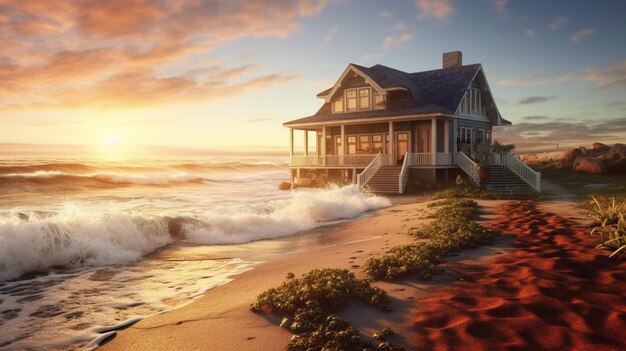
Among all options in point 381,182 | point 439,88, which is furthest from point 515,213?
point 439,88

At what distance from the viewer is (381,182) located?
2661 cm

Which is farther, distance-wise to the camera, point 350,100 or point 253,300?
point 350,100

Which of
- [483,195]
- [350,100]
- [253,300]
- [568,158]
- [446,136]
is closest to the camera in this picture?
[253,300]

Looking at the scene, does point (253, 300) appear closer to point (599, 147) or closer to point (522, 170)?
point (522, 170)

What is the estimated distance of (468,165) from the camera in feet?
87.6

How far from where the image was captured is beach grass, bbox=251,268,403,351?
4.17m

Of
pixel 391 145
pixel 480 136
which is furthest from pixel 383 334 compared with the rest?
pixel 480 136

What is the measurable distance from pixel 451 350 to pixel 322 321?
1366 mm

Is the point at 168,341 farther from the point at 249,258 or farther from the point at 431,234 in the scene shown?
the point at 431,234

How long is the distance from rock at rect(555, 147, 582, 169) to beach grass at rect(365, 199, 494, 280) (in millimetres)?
33961

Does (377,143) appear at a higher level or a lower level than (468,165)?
higher

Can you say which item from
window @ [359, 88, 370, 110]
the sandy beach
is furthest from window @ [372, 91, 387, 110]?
the sandy beach

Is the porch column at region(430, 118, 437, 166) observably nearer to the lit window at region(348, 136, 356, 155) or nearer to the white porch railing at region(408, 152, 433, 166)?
the white porch railing at region(408, 152, 433, 166)

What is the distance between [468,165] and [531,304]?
75.5ft
